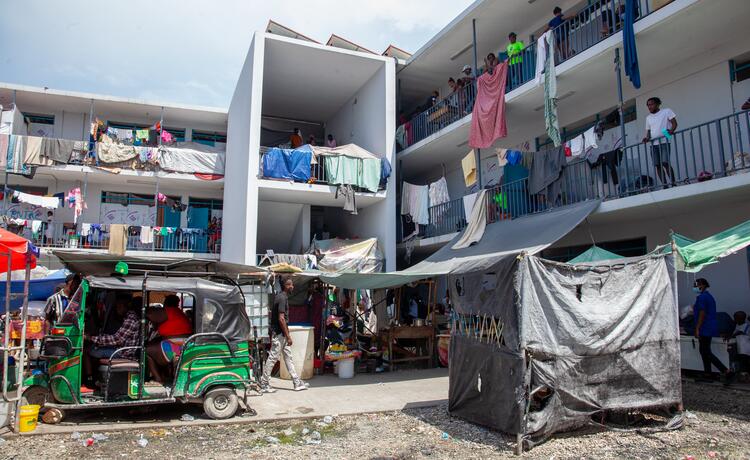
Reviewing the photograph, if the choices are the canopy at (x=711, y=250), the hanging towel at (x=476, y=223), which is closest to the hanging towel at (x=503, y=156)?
the hanging towel at (x=476, y=223)

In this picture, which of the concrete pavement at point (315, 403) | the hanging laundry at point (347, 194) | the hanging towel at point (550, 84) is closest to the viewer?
the concrete pavement at point (315, 403)

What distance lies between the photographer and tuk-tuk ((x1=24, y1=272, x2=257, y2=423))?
6.82 metres

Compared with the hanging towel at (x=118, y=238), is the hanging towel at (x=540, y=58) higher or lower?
higher

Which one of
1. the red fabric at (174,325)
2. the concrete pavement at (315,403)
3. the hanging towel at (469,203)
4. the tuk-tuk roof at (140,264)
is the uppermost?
the hanging towel at (469,203)

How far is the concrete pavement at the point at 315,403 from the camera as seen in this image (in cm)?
705

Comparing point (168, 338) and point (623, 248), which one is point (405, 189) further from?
point (168, 338)

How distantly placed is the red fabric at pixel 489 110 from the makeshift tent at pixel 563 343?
7203 mm

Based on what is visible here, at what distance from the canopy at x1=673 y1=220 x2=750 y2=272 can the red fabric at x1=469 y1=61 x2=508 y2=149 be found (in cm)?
669

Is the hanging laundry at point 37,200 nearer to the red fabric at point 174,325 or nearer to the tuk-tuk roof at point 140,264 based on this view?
the tuk-tuk roof at point 140,264

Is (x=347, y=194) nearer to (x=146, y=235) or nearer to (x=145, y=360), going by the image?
(x=146, y=235)

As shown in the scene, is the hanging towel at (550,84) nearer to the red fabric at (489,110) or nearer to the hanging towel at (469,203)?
the red fabric at (489,110)

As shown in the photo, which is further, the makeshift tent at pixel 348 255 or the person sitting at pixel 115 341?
the makeshift tent at pixel 348 255

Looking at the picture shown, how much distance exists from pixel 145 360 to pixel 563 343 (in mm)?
5526

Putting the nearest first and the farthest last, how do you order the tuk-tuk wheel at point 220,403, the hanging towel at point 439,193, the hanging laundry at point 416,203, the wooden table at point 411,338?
the tuk-tuk wheel at point 220,403 < the wooden table at point 411,338 < the hanging towel at point 439,193 < the hanging laundry at point 416,203
